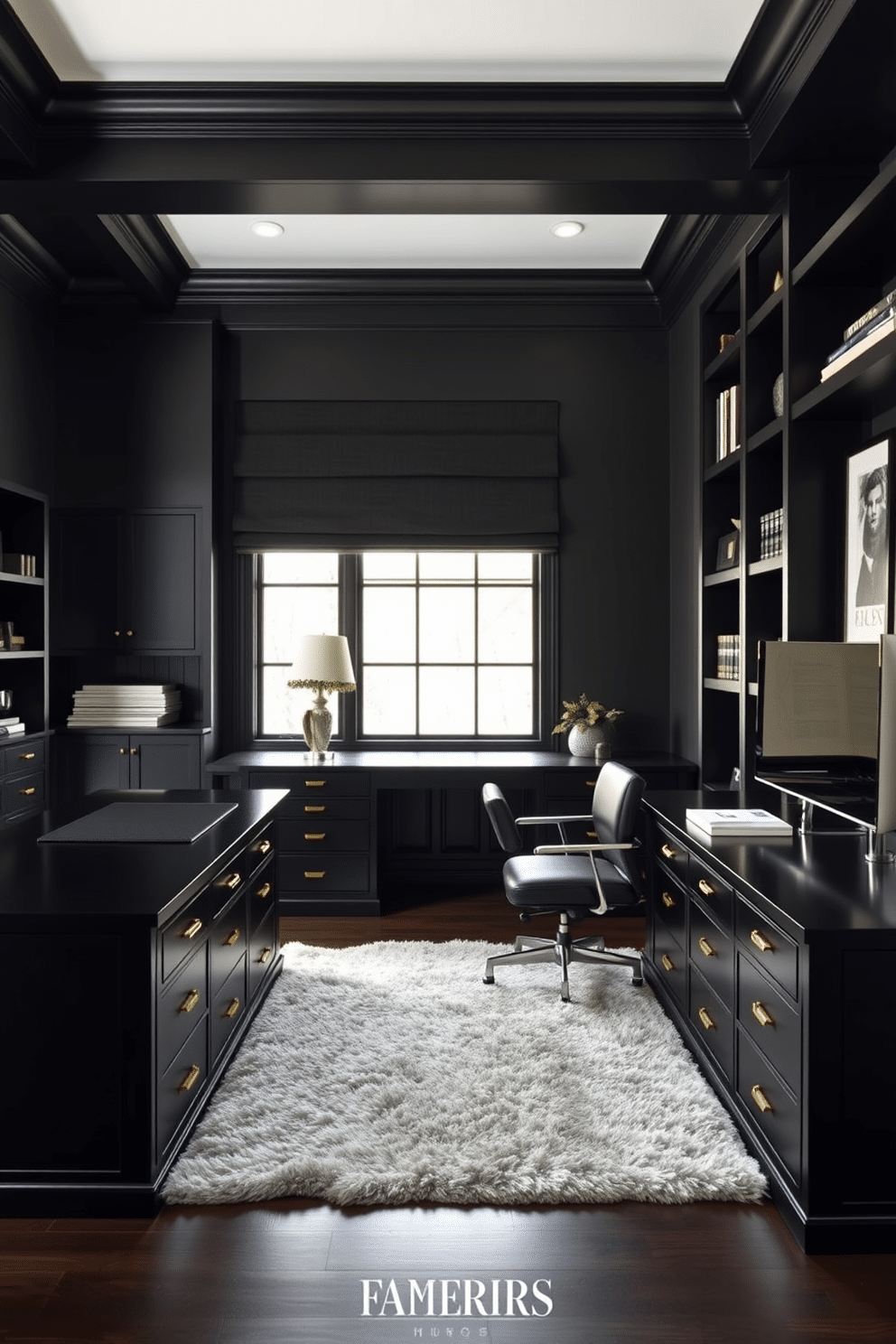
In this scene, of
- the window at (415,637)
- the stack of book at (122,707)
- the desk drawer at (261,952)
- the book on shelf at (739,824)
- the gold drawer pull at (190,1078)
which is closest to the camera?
the gold drawer pull at (190,1078)

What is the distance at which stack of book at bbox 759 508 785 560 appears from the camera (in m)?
3.49

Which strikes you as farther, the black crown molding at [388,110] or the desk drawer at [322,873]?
the desk drawer at [322,873]

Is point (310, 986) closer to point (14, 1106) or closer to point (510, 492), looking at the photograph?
point (14, 1106)

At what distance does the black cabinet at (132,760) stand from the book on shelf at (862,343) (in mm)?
3339

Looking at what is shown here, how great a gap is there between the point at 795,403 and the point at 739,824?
149cm

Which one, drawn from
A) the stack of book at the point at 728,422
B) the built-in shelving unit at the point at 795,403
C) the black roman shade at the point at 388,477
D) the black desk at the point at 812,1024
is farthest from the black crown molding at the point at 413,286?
the black desk at the point at 812,1024

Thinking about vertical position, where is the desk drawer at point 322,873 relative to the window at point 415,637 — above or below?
below

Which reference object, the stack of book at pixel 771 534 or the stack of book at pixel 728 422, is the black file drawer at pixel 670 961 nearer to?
the stack of book at pixel 771 534

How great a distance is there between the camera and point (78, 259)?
4.61 meters

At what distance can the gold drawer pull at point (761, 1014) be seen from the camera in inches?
85.9

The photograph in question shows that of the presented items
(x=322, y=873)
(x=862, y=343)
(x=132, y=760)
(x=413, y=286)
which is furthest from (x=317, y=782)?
(x=862, y=343)

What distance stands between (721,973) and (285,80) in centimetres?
322

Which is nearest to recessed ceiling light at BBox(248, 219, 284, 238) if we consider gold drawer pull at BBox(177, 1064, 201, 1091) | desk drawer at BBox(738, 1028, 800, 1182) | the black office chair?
the black office chair

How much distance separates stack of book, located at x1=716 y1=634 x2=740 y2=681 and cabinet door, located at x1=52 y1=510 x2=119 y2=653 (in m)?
3.07
